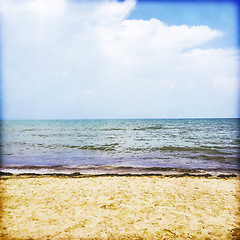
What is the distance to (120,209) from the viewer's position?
5.57m

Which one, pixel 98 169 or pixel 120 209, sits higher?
pixel 120 209

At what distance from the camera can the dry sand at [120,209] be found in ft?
14.5

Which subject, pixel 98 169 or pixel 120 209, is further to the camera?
pixel 98 169

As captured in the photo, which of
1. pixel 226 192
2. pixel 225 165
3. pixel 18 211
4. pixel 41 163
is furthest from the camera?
pixel 41 163

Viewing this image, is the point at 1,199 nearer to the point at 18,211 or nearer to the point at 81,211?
the point at 18,211

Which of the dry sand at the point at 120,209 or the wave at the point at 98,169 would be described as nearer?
the dry sand at the point at 120,209

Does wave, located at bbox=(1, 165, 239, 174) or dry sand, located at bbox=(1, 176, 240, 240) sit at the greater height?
dry sand, located at bbox=(1, 176, 240, 240)

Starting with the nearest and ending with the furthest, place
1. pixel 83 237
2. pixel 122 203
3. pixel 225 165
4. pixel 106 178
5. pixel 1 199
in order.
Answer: pixel 83 237 < pixel 122 203 < pixel 1 199 < pixel 106 178 < pixel 225 165

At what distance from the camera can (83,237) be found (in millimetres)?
4242

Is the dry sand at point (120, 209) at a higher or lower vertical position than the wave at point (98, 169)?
higher

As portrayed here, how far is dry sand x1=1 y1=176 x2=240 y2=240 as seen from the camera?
14.5ft

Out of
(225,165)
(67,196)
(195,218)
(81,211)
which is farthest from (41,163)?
(225,165)

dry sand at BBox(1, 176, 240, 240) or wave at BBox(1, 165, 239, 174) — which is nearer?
dry sand at BBox(1, 176, 240, 240)

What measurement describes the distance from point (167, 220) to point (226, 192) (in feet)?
11.6
